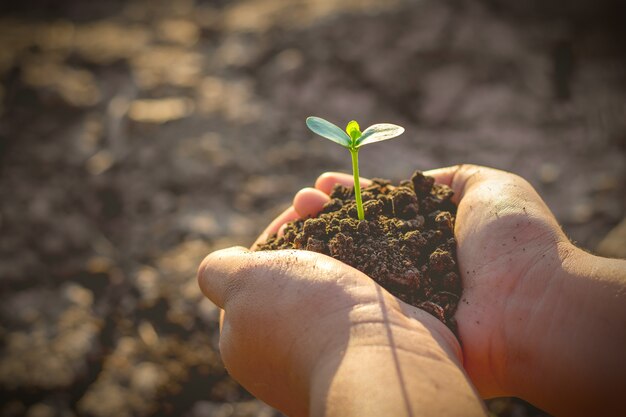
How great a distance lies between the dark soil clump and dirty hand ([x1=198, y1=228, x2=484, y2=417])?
0.37 feet

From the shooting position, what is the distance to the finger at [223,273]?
1.32 metres

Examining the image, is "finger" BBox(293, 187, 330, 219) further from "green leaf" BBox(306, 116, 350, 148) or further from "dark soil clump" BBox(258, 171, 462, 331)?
"green leaf" BBox(306, 116, 350, 148)

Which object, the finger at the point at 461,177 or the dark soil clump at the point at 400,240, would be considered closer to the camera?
the dark soil clump at the point at 400,240

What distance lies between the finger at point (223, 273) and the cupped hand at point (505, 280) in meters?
0.61

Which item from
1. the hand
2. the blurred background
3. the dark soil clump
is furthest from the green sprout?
the blurred background

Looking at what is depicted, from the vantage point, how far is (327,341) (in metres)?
1.13

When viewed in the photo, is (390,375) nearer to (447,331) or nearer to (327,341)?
(327,341)

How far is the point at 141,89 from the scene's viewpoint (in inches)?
134

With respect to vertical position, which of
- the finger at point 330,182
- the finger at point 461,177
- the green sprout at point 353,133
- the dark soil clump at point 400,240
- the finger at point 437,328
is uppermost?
the green sprout at point 353,133

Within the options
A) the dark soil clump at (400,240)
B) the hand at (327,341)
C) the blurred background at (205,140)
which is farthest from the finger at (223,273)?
the blurred background at (205,140)

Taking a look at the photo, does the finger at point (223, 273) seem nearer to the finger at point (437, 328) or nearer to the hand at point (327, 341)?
the hand at point (327, 341)

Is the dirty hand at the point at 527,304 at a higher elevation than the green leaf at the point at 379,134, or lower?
lower

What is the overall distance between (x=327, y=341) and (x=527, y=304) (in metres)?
0.56

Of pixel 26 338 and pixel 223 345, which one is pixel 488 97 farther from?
pixel 26 338
